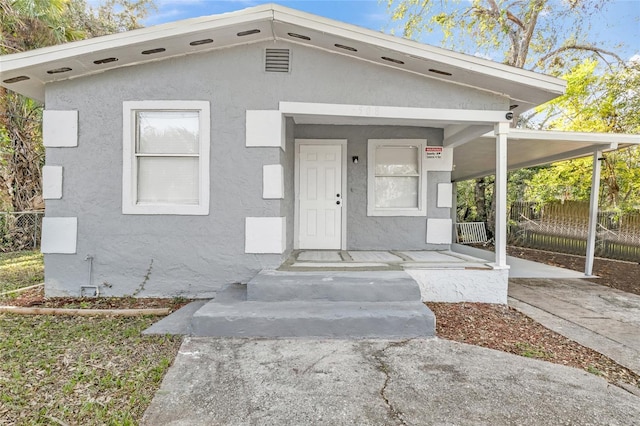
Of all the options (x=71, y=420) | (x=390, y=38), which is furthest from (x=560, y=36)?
(x=71, y=420)

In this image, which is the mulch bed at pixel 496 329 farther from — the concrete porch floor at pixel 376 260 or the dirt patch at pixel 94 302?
the concrete porch floor at pixel 376 260

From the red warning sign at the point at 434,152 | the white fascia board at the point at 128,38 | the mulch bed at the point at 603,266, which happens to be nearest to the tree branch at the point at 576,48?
the mulch bed at the point at 603,266

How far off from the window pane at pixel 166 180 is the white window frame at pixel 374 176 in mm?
3171


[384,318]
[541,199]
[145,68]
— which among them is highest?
[145,68]

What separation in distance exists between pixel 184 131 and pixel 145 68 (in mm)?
940

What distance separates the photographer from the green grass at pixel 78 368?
2.17m

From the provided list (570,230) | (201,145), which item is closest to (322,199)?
(201,145)

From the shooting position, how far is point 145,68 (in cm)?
447

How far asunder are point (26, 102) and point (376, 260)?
10311mm

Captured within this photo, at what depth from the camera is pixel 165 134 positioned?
15.1ft

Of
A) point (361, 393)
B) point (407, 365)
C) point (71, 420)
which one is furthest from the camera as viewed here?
point (407, 365)

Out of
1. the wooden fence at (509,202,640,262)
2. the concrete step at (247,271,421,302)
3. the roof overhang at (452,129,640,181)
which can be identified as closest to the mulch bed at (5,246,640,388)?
the concrete step at (247,271,421,302)

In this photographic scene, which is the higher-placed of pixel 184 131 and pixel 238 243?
pixel 184 131

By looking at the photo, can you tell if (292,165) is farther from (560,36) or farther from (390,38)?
(560,36)
